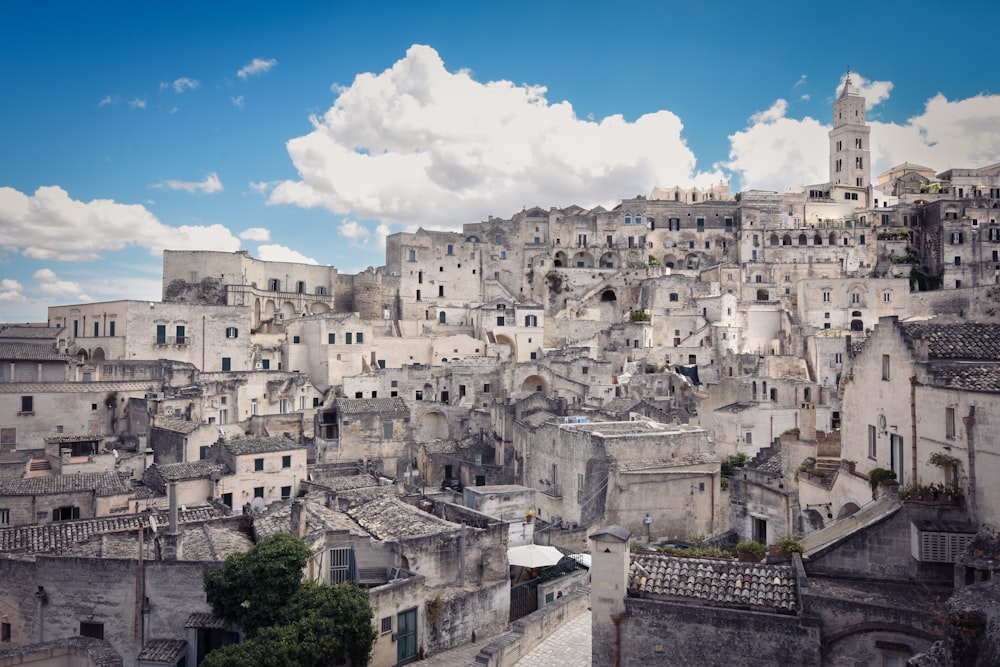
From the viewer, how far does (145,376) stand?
37188mm

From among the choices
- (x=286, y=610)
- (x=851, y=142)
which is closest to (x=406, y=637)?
(x=286, y=610)

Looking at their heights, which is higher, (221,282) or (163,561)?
(221,282)

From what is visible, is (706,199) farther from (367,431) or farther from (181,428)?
(181,428)

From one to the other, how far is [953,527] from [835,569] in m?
1.85

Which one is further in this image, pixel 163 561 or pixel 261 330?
pixel 261 330

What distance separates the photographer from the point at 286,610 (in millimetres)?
14766

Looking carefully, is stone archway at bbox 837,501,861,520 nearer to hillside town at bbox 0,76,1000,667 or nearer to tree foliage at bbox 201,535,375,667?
hillside town at bbox 0,76,1000,667

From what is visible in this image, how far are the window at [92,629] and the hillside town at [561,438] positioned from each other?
149mm

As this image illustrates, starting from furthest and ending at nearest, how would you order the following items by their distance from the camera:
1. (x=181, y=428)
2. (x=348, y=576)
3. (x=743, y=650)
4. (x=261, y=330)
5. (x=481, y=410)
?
(x=261, y=330)
(x=481, y=410)
(x=181, y=428)
(x=348, y=576)
(x=743, y=650)

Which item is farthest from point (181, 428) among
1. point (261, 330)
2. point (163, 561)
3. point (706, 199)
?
point (706, 199)

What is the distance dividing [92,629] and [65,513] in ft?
26.7

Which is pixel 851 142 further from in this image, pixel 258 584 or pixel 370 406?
pixel 258 584

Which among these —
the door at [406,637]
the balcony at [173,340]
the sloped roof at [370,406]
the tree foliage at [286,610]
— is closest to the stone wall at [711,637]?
the tree foliage at [286,610]

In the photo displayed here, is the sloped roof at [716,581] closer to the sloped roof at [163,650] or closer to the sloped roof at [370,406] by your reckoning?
the sloped roof at [163,650]
